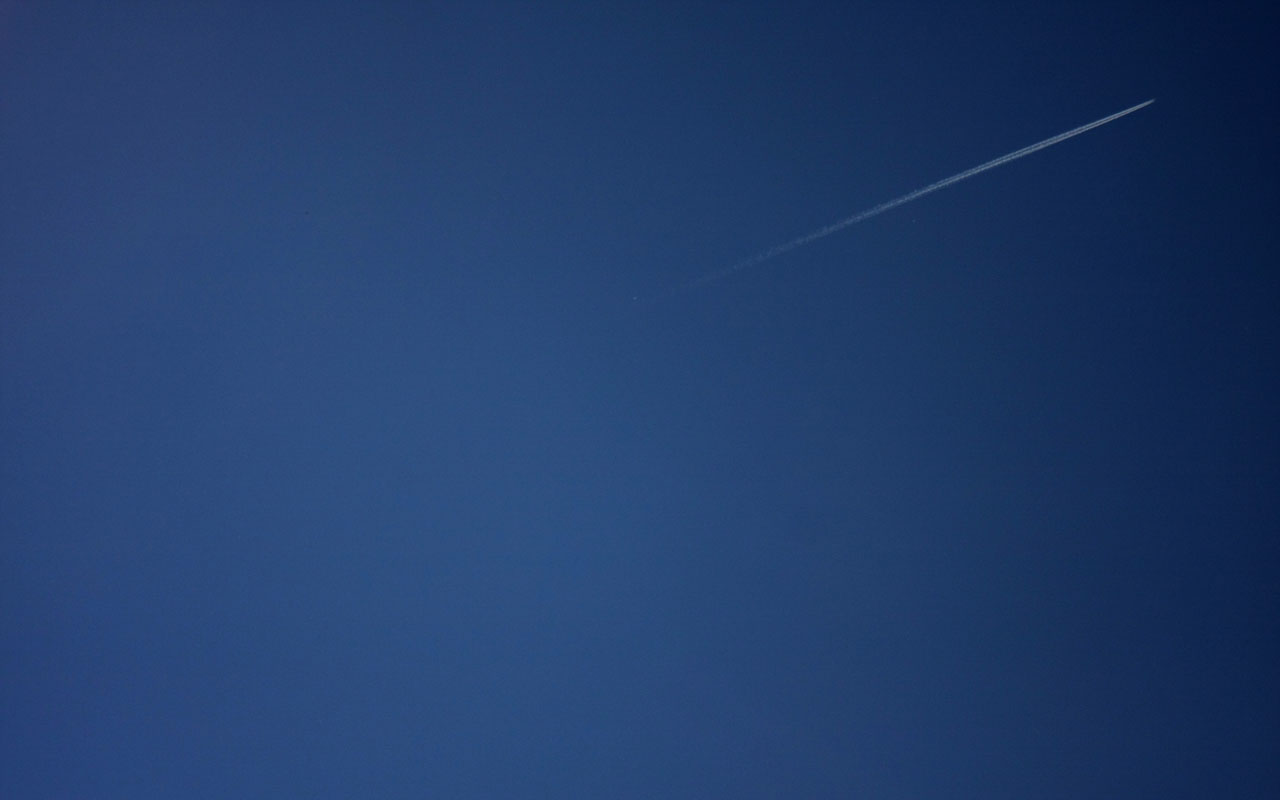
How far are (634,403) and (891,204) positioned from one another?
1.88 ft

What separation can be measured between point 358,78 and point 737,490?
939 mm

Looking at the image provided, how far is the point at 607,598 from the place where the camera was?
5.01 ft

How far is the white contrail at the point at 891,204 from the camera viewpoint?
5.15 ft

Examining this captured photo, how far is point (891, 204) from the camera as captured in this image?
5.22 feet

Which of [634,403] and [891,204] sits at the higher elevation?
[891,204]

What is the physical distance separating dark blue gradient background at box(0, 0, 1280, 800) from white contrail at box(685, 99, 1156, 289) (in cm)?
2

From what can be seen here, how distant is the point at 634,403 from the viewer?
1.54m

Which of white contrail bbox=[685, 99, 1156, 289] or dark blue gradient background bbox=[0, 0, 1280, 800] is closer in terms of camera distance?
dark blue gradient background bbox=[0, 0, 1280, 800]

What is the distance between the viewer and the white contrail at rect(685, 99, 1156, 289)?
1570 millimetres

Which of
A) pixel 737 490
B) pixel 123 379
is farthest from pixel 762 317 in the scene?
pixel 123 379

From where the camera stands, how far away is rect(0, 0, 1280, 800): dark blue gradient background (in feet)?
4.78

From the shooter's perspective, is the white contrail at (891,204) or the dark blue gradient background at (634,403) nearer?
Result: the dark blue gradient background at (634,403)

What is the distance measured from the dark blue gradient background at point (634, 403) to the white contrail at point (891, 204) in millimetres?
16

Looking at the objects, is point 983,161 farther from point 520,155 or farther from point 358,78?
point 358,78
